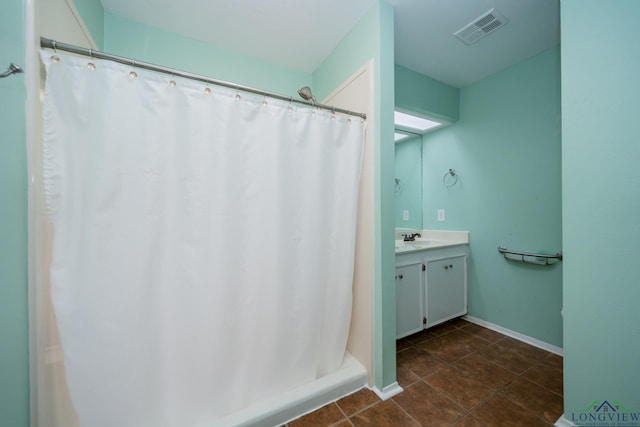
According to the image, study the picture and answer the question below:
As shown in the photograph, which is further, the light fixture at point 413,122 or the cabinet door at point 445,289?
the light fixture at point 413,122

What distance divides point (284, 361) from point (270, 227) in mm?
801

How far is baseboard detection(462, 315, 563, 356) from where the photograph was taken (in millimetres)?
1726

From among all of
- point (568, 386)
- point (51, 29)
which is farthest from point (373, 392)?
point (51, 29)

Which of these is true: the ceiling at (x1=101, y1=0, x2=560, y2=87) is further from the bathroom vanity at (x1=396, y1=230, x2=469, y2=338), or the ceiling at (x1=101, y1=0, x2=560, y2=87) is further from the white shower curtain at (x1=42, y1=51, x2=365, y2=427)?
the bathroom vanity at (x1=396, y1=230, x2=469, y2=338)

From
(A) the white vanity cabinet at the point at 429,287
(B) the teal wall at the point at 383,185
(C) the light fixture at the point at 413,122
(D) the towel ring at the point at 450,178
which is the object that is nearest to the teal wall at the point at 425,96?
(C) the light fixture at the point at 413,122

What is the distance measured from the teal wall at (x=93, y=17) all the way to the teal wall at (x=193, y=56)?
5cm

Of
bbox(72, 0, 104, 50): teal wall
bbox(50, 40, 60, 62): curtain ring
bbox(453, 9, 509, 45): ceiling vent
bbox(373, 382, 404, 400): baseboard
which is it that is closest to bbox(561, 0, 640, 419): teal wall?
bbox(453, 9, 509, 45): ceiling vent

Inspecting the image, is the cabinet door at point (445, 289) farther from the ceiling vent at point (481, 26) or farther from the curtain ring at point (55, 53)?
the curtain ring at point (55, 53)

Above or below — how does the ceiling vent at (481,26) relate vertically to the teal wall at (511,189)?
above

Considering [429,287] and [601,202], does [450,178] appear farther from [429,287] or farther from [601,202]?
[601,202]

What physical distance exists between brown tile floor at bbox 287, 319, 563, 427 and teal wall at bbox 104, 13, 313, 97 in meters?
2.46

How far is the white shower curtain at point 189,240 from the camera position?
2.88 ft

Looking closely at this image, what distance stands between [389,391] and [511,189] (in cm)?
200

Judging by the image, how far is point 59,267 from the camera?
0.84 m
